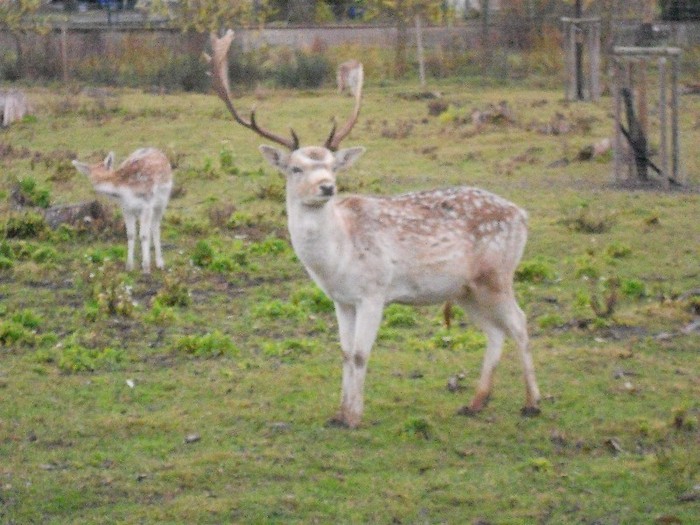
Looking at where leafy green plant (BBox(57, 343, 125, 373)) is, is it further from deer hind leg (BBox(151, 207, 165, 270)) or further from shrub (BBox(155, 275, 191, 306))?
deer hind leg (BBox(151, 207, 165, 270))

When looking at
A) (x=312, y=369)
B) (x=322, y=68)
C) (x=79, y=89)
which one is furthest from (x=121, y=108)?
(x=312, y=369)

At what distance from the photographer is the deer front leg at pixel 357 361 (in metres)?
9.39

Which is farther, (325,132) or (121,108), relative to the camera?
(121,108)

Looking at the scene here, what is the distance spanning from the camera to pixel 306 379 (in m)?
10.6

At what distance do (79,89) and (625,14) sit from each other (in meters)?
11.5

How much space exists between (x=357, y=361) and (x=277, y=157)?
135 centimetres

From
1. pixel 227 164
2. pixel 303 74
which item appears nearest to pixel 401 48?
pixel 303 74

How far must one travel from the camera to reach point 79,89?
105ft

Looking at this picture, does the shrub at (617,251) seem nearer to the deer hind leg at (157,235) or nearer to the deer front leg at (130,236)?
the deer hind leg at (157,235)

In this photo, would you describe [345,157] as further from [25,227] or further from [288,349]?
[25,227]

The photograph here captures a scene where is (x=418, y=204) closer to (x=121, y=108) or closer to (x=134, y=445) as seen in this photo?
(x=134, y=445)

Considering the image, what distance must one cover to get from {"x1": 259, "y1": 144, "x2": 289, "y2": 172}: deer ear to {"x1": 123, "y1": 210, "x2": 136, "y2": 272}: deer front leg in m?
5.10

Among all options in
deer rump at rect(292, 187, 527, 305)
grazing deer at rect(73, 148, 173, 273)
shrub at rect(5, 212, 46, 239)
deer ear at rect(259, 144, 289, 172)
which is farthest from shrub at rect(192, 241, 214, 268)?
deer ear at rect(259, 144, 289, 172)

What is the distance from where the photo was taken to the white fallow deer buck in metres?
9.34
